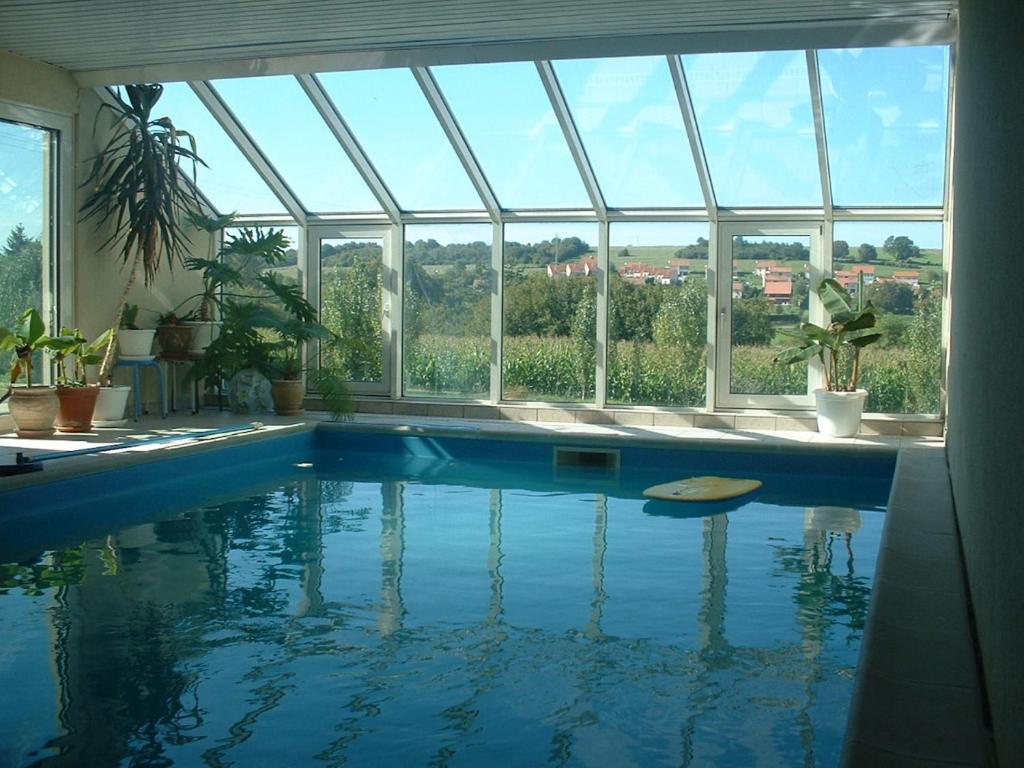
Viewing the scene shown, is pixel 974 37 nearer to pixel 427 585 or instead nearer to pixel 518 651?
pixel 518 651

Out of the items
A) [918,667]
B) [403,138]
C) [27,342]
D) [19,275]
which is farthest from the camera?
[403,138]

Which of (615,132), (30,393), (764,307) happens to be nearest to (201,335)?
(30,393)

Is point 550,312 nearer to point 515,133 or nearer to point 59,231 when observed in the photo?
point 515,133

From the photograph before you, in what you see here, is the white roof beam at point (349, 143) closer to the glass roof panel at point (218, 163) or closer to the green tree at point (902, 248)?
the glass roof panel at point (218, 163)

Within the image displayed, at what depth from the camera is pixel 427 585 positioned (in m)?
5.76

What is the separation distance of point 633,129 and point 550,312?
2.49m

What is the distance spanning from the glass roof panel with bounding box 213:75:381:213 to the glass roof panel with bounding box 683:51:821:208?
3.95m

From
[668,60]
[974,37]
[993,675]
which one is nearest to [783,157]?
[668,60]

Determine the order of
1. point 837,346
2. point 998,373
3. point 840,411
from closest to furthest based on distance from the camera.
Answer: point 998,373, point 840,411, point 837,346

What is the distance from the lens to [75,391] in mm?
9875

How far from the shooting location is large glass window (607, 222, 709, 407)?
39.2 feet

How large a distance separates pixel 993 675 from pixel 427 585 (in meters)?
3.44

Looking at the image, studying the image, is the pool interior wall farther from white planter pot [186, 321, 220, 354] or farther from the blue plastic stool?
white planter pot [186, 321, 220, 354]

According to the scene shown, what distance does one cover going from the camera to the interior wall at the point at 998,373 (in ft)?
7.69
